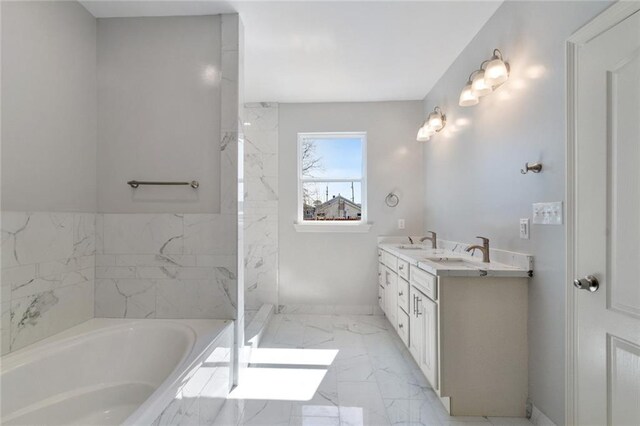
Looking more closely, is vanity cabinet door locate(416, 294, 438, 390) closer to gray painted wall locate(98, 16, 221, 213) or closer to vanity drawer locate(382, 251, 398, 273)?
vanity drawer locate(382, 251, 398, 273)

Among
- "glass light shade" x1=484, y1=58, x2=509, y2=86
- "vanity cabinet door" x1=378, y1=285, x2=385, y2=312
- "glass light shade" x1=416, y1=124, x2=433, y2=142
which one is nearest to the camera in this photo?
"glass light shade" x1=484, y1=58, x2=509, y2=86

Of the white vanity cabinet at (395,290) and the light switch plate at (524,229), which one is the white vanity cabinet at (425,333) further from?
the light switch plate at (524,229)

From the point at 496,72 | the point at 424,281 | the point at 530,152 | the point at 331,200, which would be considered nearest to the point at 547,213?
the point at 530,152

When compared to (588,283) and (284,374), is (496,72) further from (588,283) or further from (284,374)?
(284,374)

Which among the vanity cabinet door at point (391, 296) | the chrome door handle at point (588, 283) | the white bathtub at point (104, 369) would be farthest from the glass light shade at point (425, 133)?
the white bathtub at point (104, 369)

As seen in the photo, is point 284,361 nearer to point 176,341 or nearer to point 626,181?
point 176,341

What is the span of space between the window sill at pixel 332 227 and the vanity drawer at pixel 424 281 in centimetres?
139

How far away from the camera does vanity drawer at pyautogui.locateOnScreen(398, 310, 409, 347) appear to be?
7.95ft

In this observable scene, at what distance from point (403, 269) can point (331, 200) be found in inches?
58.8

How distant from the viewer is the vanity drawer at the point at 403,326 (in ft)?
7.95

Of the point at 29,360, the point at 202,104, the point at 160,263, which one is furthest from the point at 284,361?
the point at 202,104

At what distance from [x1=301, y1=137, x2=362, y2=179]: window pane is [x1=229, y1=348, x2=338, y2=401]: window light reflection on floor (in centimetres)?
203

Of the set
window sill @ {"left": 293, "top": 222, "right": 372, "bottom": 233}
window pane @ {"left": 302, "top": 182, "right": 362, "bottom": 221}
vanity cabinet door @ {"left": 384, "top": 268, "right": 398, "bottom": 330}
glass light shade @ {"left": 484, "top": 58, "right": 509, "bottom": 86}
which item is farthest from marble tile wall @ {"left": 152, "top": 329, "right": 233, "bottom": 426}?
glass light shade @ {"left": 484, "top": 58, "right": 509, "bottom": 86}

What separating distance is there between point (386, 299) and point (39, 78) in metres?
3.20
